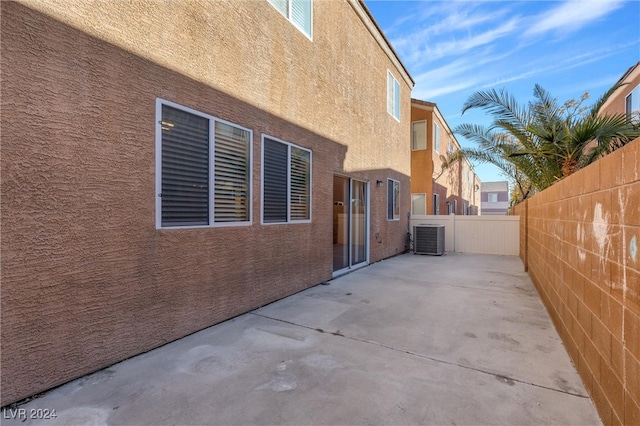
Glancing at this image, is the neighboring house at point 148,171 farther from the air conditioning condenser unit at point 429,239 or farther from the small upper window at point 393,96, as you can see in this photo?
the air conditioning condenser unit at point 429,239

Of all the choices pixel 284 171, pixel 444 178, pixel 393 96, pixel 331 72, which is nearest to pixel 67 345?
pixel 284 171

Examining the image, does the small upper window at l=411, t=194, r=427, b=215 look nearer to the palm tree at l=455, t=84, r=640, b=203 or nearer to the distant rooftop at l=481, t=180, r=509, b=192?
the palm tree at l=455, t=84, r=640, b=203

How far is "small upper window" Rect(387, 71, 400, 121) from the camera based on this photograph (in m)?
9.40

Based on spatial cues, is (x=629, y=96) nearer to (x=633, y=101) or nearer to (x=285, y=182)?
(x=633, y=101)

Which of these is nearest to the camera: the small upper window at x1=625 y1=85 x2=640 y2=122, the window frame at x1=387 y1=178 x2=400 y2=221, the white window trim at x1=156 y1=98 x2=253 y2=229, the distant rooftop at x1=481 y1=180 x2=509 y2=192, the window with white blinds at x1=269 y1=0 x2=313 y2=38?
the white window trim at x1=156 y1=98 x2=253 y2=229

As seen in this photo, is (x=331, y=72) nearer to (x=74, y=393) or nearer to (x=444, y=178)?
(x=74, y=393)

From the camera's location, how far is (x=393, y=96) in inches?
386

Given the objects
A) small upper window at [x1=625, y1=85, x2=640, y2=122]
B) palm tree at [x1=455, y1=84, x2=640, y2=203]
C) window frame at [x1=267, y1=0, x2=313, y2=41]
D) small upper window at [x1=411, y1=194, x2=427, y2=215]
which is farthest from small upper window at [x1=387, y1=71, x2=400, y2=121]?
small upper window at [x1=625, y1=85, x2=640, y2=122]

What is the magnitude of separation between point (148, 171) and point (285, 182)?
7.56ft

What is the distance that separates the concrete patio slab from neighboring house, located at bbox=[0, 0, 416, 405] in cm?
41

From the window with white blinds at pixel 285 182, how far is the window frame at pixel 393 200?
456 centimetres

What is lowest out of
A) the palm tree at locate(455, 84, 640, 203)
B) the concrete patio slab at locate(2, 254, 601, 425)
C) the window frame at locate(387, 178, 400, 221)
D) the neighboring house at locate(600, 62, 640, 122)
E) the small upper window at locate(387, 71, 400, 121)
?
the concrete patio slab at locate(2, 254, 601, 425)

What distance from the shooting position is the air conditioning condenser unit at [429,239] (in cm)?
1030

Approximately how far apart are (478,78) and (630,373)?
34.9ft
